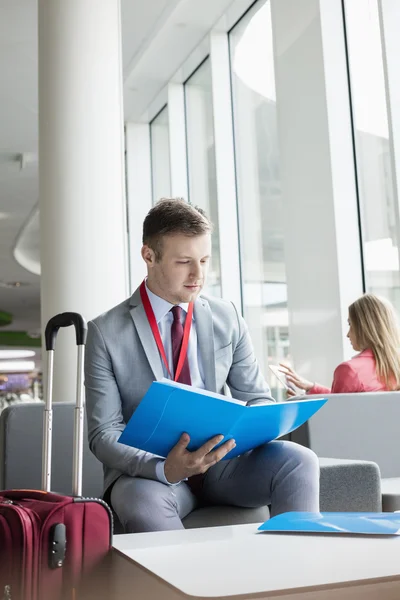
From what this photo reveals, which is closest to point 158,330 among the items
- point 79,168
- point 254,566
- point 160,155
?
point 254,566

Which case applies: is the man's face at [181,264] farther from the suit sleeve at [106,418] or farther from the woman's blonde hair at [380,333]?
the woman's blonde hair at [380,333]

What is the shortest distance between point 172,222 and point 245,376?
0.48 m

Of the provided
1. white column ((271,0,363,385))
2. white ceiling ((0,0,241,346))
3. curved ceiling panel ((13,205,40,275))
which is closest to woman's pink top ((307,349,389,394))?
white column ((271,0,363,385))

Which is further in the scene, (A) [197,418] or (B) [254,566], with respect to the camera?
(A) [197,418]

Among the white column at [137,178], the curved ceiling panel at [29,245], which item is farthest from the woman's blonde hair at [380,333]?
the curved ceiling panel at [29,245]

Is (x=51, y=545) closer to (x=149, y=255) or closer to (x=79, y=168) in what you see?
(x=149, y=255)

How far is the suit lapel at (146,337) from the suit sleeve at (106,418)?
0.33ft

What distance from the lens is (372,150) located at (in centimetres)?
449

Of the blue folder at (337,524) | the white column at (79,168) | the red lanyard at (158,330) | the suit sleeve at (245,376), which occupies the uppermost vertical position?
the white column at (79,168)

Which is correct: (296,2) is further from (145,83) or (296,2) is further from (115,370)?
(115,370)

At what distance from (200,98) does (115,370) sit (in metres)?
5.55

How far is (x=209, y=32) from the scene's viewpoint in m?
6.18

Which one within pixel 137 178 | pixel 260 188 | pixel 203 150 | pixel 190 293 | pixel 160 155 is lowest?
pixel 190 293

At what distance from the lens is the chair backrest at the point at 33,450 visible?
230 centimetres
